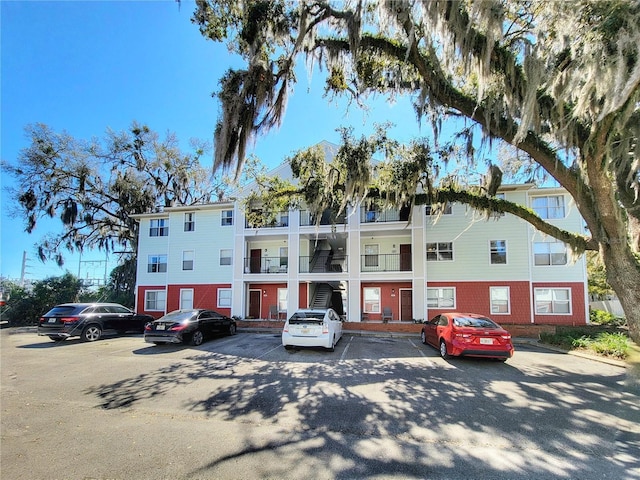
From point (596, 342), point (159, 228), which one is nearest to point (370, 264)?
point (596, 342)

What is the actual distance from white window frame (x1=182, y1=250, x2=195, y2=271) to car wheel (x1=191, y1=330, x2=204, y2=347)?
10.2m

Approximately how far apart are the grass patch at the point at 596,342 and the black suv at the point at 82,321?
17408mm

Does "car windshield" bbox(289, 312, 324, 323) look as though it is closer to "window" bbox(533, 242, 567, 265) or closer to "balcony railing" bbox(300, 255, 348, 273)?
"balcony railing" bbox(300, 255, 348, 273)

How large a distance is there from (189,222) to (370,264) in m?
12.3

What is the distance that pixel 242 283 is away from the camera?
781 inches

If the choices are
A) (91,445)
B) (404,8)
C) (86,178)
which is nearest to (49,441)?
(91,445)

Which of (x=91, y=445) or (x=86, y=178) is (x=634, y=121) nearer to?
(x=91, y=445)

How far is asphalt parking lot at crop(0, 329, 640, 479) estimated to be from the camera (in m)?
3.43

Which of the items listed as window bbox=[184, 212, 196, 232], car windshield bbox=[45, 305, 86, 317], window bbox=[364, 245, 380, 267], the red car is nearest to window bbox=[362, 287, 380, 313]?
window bbox=[364, 245, 380, 267]

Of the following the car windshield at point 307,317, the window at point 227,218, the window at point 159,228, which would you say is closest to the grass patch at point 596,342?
the car windshield at point 307,317

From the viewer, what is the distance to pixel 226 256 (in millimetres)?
20781

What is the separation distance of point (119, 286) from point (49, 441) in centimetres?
2587

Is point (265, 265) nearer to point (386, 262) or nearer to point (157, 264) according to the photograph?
point (157, 264)

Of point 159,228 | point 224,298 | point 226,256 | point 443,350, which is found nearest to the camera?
point 443,350
